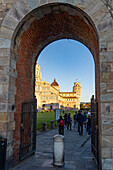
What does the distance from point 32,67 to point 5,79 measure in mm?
2305

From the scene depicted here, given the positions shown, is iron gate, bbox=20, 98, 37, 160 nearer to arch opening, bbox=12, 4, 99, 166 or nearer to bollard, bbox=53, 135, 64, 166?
arch opening, bbox=12, 4, 99, 166

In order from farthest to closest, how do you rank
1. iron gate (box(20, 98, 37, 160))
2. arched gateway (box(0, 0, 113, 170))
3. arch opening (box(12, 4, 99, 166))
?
iron gate (box(20, 98, 37, 160)), arch opening (box(12, 4, 99, 166)), arched gateway (box(0, 0, 113, 170))

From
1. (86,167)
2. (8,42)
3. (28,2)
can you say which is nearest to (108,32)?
Answer: (28,2)

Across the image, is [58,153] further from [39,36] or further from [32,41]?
[39,36]

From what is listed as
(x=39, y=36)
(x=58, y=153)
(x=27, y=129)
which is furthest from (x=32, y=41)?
(x=58, y=153)

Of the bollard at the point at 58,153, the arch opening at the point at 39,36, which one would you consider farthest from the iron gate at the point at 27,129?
the bollard at the point at 58,153

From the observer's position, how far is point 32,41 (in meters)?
6.40

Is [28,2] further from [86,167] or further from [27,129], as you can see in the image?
[86,167]

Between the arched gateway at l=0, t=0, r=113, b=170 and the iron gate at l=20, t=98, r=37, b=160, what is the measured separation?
0.23 metres

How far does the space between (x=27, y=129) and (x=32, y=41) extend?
3.47 meters

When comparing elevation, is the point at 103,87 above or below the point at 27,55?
below

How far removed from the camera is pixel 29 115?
6.46m

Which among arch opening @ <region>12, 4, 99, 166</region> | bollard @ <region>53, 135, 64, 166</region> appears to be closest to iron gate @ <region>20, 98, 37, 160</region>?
arch opening @ <region>12, 4, 99, 166</region>

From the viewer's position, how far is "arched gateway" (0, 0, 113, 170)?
4359mm
